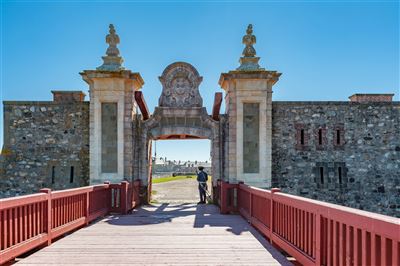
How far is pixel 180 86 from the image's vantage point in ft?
38.7

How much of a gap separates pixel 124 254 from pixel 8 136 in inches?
336

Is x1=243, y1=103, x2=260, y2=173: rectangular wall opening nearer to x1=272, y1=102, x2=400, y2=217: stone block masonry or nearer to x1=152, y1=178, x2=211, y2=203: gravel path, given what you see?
x1=272, y1=102, x2=400, y2=217: stone block masonry

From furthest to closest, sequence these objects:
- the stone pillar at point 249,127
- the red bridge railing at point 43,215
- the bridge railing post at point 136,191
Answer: the stone pillar at point 249,127
the bridge railing post at point 136,191
the red bridge railing at point 43,215

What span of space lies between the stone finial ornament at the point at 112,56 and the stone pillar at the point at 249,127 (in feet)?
11.3

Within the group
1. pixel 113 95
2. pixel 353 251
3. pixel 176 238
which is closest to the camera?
pixel 353 251

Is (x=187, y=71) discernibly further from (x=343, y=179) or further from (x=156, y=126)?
(x=343, y=179)

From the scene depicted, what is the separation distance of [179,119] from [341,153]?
5.43 m

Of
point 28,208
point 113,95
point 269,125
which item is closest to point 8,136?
point 113,95

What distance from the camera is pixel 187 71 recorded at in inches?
460

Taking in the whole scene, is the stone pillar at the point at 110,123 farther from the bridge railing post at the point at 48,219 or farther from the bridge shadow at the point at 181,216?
the bridge railing post at the point at 48,219

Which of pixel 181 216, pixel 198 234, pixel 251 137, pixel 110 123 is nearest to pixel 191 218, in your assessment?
pixel 181 216

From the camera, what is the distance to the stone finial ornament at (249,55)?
11586 mm

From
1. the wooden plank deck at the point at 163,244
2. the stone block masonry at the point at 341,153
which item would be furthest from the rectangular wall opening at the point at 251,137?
the wooden plank deck at the point at 163,244

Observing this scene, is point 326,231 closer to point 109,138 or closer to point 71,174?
point 109,138
